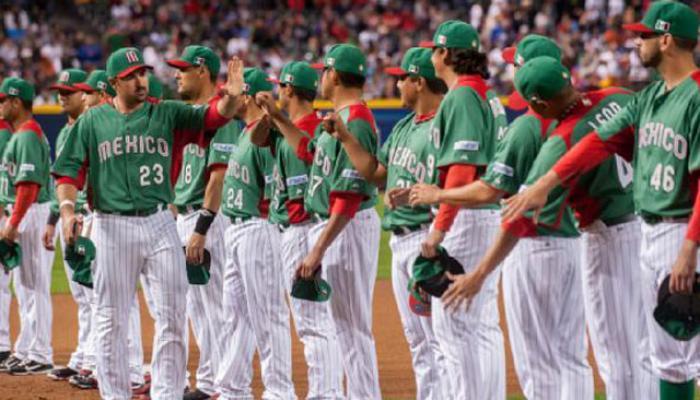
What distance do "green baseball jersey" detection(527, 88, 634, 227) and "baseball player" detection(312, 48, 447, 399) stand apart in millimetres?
877

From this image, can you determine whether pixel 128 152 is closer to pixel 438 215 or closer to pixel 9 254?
pixel 438 215

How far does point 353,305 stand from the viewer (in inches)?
274

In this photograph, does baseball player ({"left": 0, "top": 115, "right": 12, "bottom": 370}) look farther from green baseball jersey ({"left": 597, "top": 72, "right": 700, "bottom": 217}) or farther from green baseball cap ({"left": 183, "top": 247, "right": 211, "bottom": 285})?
green baseball jersey ({"left": 597, "top": 72, "right": 700, "bottom": 217})

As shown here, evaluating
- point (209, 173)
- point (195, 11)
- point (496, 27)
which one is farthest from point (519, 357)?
point (195, 11)

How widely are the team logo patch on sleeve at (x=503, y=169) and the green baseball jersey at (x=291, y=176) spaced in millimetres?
1931

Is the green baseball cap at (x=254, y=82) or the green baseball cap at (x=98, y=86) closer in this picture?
the green baseball cap at (x=254, y=82)

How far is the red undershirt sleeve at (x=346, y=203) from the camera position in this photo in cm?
673

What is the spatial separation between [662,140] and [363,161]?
184 centimetres

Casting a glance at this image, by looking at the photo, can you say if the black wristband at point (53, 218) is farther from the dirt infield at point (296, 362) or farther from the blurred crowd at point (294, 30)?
the blurred crowd at point (294, 30)

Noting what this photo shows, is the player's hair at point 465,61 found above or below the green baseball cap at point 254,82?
below

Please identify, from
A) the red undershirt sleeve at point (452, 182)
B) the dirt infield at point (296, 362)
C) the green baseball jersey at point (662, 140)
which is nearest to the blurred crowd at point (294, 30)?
the dirt infield at point (296, 362)

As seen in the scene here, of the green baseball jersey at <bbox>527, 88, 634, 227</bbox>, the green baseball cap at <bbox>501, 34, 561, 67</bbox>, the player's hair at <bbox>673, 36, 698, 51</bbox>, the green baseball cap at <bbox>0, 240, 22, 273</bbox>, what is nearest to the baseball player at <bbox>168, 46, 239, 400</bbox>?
the green baseball cap at <bbox>0, 240, 22, 273</bbox>

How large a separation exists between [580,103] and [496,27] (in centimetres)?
2185

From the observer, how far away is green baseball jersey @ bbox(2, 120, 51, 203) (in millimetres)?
9500
